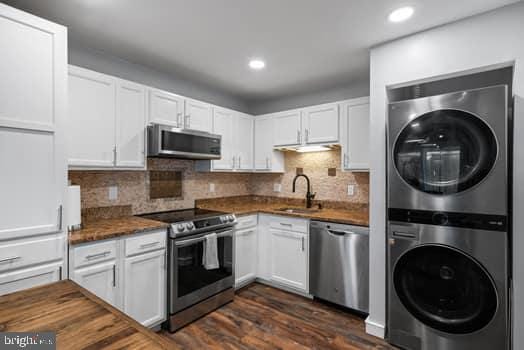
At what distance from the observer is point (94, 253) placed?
190 cm

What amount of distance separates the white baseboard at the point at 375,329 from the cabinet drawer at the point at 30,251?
242cm

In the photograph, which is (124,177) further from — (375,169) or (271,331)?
(375,169)

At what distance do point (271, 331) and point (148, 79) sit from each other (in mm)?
2810

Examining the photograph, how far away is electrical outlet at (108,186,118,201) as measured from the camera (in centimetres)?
260

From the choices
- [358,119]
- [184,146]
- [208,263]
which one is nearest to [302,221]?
[208,263]

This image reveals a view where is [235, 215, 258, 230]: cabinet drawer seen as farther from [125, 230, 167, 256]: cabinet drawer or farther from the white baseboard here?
the white baseboard

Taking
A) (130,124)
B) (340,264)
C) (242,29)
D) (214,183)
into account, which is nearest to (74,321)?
(130,124)

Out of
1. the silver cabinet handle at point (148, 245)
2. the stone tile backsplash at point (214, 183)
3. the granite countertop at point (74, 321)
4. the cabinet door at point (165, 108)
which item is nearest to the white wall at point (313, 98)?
the stone tile backsplash at point (214, 183)

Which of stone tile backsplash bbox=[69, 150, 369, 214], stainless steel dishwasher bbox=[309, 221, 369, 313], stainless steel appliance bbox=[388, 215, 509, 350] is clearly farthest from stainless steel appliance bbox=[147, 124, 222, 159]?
stainless steel appliance bbox=[388, 215, 509, 350]

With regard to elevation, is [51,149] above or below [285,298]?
above

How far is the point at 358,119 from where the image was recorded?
2896mm

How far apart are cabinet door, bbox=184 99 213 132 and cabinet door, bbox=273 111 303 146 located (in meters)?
0.90

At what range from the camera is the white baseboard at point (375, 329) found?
2227 mm

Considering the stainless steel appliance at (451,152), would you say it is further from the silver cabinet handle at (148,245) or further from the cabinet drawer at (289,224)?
the silver cabinet handle at (148,245)
